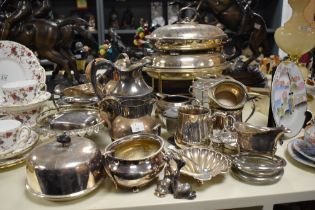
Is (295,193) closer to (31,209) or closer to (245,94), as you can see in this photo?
(245,94)

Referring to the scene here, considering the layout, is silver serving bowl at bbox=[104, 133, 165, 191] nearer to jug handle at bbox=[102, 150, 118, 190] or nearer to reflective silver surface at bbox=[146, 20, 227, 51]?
jug handle at bbox=[102, 150, 118, 190]

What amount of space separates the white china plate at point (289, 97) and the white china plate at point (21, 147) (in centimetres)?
66

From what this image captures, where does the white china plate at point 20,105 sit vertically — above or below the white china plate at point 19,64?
below

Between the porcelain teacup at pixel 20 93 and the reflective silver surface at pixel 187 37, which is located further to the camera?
the reflective silver surface at pixel 187 37

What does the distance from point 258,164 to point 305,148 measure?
144 millimetres

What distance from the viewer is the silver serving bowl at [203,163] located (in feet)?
2.02

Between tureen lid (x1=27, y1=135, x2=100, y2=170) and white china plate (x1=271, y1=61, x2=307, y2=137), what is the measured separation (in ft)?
1.70

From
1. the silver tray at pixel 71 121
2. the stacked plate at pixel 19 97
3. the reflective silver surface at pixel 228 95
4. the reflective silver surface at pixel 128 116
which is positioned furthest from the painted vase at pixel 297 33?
the stacked plate at pixel 19 97

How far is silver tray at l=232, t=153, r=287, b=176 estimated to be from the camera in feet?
2.07

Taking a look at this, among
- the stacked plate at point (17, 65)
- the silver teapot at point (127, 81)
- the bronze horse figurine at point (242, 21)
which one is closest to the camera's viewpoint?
the silver teapot at point (127, 81)

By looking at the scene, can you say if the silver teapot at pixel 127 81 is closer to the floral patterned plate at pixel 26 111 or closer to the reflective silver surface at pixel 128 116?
the reflective silver surface at pixel 128 116

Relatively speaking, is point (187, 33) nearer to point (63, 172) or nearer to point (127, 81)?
point (127, 81)

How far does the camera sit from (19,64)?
3.39 feet

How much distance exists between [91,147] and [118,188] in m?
0.10
